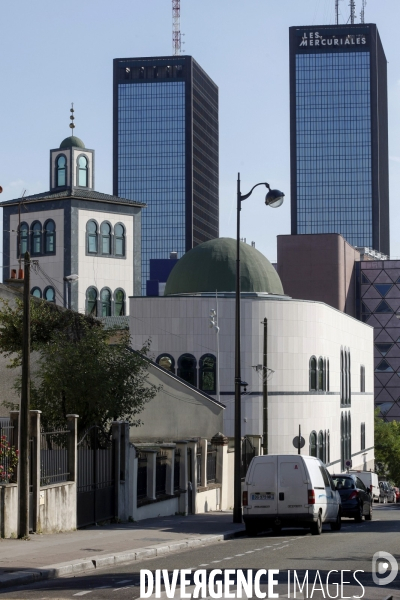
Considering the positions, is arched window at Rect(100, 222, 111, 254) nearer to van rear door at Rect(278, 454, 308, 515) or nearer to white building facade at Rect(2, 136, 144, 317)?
white building facade at Rect(2, 136, 144, 317)

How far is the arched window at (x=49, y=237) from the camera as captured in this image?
2643 inches

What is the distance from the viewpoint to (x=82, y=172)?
2697 inches

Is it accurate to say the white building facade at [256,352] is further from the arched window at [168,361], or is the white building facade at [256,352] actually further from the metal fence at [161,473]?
the metal fence at [161,473]

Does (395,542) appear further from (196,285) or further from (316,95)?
(316,95)

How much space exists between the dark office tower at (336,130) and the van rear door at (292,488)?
167079 mm

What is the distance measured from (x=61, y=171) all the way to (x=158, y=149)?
127 m

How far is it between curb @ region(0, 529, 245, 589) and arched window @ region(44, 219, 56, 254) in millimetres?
47171

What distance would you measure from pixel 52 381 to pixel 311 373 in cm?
3246

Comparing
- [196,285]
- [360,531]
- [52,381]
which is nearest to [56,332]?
[52,381]

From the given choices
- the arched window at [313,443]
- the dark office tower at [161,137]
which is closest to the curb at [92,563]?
the arched window at [313,443]

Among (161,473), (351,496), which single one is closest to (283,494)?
(161,473)

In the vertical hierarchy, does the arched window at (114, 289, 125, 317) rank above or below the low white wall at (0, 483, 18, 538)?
above

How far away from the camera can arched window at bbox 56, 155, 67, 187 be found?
67312mm

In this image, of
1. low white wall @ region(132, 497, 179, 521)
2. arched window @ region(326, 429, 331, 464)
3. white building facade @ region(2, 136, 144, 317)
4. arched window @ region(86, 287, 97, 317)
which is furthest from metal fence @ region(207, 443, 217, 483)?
arched window @ region(86, 287, 97, 317)
